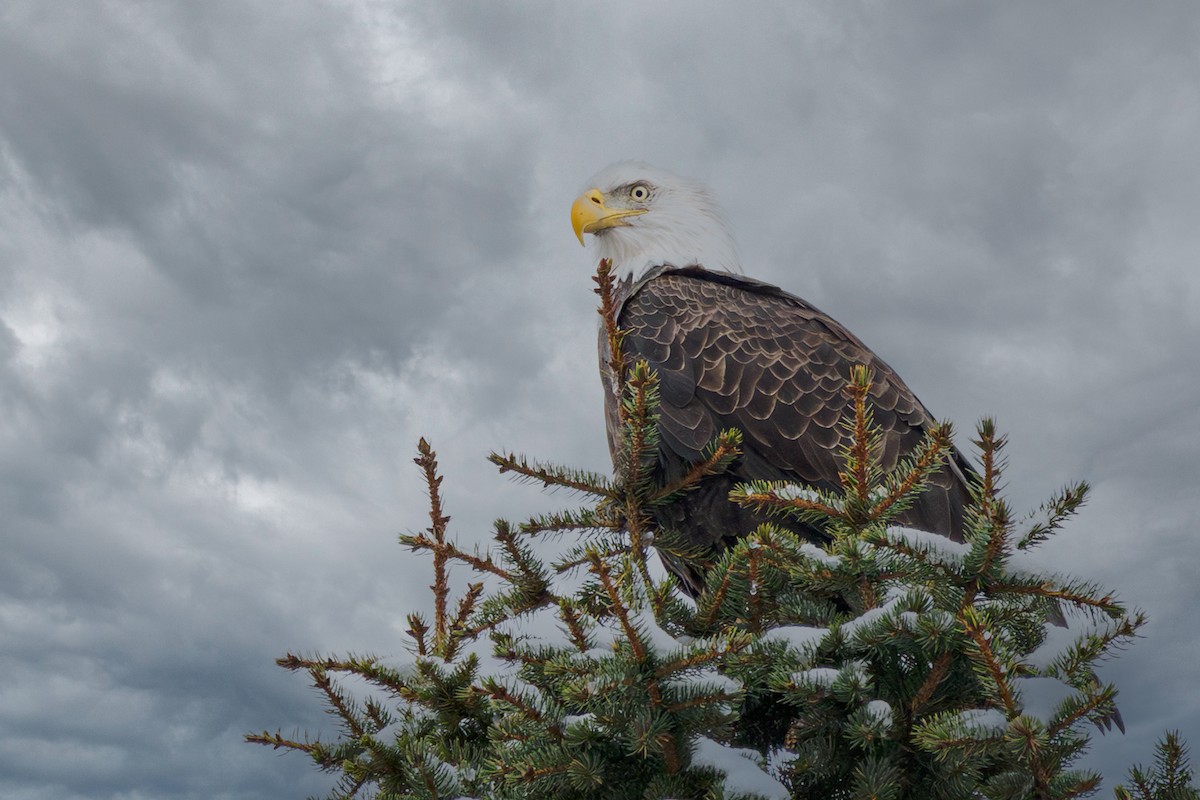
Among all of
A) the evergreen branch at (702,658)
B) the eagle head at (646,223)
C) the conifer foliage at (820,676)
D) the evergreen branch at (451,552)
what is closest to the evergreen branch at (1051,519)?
the conifer foliage at (820,676)

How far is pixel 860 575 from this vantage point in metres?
2.73

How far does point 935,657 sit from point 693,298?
365 centimetres

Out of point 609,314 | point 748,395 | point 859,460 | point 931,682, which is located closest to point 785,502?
point 859,460

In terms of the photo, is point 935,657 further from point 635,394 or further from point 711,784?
point 635,394

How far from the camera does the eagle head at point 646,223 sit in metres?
7.07

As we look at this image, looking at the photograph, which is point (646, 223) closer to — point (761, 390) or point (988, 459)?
point (761, 390)

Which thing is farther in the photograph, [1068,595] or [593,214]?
[593,214]

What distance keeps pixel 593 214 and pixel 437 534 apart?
153 inches

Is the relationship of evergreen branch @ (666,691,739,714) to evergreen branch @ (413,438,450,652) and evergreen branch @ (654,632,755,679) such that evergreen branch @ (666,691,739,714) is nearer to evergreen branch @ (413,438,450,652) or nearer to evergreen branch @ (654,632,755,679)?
evergreen branch @ (654,632,755,679)

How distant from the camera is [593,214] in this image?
23.1 ft

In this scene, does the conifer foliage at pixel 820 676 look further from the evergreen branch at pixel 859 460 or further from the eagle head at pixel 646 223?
the eagle head at pixel 646 223

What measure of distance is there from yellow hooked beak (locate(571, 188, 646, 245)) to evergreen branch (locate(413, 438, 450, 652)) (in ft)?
12.3

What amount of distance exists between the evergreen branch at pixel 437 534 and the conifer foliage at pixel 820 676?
616mm

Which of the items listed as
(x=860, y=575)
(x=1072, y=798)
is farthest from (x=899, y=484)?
(x=1072, y=798)
